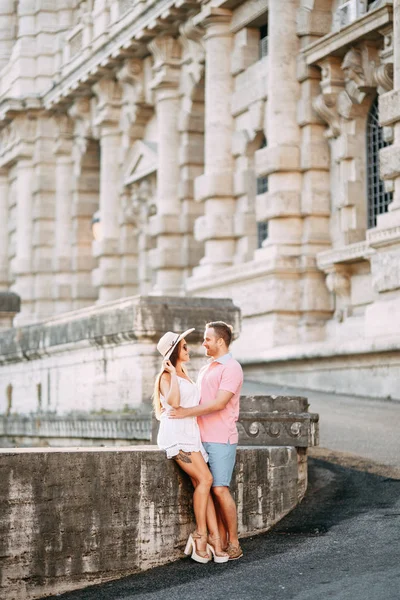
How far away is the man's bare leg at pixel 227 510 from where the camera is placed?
966cm

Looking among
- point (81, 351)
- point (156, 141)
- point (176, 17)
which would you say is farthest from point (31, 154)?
point (81, 351)

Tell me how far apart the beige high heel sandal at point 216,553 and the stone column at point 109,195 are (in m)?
22.8

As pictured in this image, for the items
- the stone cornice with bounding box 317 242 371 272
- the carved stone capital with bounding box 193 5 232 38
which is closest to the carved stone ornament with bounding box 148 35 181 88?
the carved stone capital with bounding box 193 5 232 38

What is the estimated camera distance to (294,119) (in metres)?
22.8

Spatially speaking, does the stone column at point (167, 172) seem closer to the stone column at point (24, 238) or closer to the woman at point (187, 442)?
the stone column at point (24, 238)

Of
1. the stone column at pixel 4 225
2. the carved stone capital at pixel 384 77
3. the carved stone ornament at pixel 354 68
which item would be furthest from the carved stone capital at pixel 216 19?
the stone column at pixel 4 225

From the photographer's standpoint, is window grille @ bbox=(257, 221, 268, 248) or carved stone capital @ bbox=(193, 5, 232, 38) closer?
window grille @ bbox=(257, 221, 268, 248)

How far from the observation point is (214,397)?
9758 millimetres

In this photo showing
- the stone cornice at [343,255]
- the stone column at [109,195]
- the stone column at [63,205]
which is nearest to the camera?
the stone cornice at [343,255]

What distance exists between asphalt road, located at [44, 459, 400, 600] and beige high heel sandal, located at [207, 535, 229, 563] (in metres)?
0.07

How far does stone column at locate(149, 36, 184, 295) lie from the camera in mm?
28078

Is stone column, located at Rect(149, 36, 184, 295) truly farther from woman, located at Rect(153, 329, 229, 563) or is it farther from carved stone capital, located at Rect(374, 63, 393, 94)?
woman, located at Rect(153, 329, 229, 563)

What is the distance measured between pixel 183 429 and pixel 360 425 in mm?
5830

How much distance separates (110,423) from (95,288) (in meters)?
21.1
